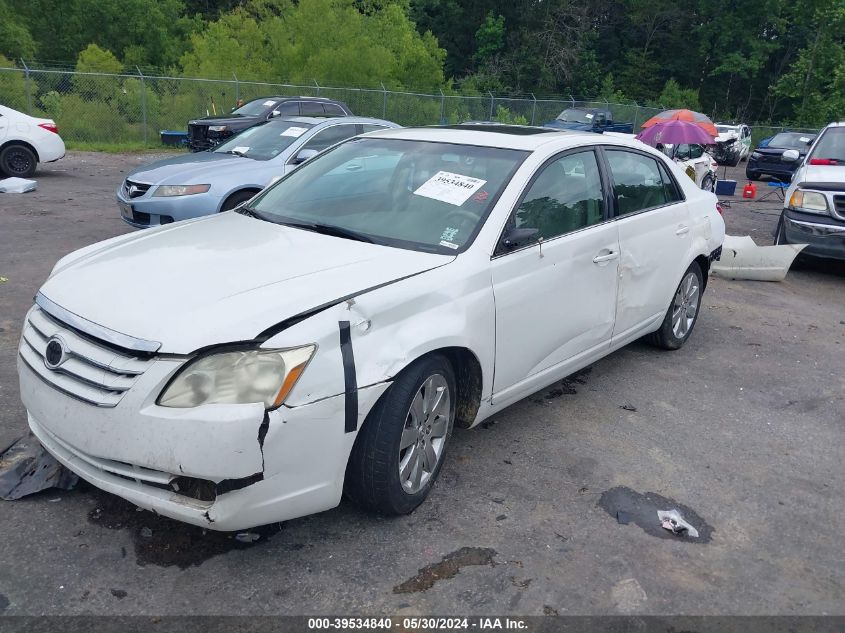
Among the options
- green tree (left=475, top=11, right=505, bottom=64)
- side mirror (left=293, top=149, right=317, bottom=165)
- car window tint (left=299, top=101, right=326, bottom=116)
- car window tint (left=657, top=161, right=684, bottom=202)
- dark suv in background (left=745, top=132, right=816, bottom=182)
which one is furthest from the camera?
green tree (left=475, top=11, right=505, bottom=64)

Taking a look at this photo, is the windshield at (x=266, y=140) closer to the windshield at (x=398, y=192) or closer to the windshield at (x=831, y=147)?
the windshield at (x=398, y=192)

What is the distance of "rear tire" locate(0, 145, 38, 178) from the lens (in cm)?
1293

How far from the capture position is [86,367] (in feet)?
9.38

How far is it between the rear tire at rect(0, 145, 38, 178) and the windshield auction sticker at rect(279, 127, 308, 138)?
21.6 ft

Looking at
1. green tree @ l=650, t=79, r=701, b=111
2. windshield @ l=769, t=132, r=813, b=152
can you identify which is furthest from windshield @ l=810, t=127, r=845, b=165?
green tree @ l=650, t=79, r=701, b=111

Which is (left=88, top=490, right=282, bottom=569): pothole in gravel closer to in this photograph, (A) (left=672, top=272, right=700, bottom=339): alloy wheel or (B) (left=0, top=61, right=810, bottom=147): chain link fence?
(A) (left=672, top=272, right=700, bottom=339): alloy wheel

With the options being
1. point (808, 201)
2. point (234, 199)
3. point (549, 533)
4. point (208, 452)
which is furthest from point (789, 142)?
point (208, 452)

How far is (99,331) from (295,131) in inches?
262

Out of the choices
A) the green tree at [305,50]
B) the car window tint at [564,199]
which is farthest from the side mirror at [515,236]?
the green tree at [305,50]

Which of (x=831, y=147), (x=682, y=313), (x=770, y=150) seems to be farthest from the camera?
(x=770, y=150)

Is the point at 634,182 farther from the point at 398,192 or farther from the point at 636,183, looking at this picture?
the point at 398,192

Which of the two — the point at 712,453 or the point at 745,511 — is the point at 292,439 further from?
the point at 712,453

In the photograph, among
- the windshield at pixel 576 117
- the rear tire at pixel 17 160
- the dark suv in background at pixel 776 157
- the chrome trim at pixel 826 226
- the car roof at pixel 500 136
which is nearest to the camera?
the car roof at pixel 500 136

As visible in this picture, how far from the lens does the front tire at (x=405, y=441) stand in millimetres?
3070
